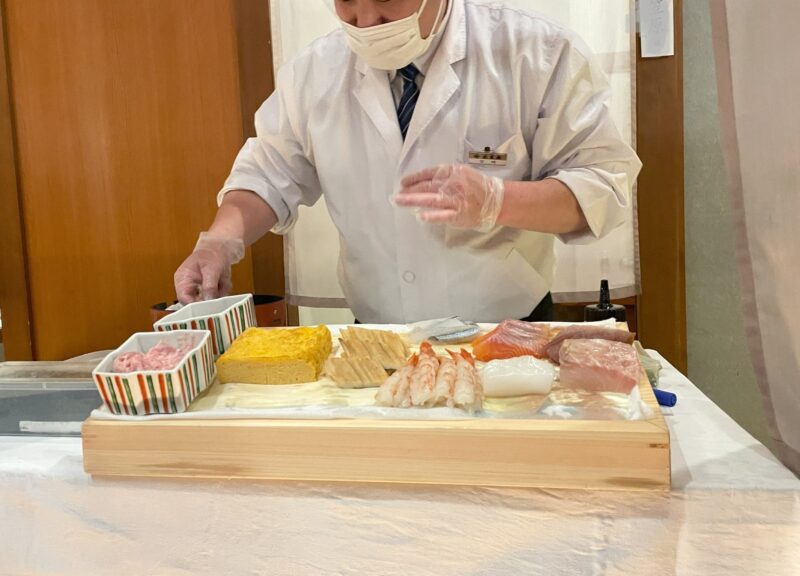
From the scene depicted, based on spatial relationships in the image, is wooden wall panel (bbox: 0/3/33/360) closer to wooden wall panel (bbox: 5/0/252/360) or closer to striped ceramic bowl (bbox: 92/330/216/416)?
wooden wall panel (bbox: 5/0/252/360)

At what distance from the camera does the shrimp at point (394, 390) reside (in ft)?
3.24

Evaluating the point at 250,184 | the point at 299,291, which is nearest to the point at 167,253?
the point at 299,291

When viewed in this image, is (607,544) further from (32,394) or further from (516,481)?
(32,394)

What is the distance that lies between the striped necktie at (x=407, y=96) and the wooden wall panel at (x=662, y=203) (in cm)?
118

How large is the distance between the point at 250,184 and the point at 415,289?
52cm

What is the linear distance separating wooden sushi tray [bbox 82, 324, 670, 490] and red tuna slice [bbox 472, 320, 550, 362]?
0.25 m

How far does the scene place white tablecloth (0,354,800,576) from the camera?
84 centimetres

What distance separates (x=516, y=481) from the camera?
0.88 m

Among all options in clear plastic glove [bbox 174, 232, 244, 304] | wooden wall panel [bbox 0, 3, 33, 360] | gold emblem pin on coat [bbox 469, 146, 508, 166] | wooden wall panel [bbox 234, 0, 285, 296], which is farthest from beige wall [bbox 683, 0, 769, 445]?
wooden wall panel [bbox 0, 3, 33, 360]

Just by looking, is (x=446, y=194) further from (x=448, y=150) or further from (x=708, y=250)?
(x=708, y=250)

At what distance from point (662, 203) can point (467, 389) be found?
1.99 metres

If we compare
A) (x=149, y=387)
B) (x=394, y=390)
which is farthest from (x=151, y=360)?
(x=394, y=390)

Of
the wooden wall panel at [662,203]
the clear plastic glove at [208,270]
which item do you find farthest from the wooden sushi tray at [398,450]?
the wooden wall panel at [662,203]

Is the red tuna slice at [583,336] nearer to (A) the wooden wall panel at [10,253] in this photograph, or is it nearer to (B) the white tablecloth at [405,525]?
(B) the white tablecloth at [405,525]
